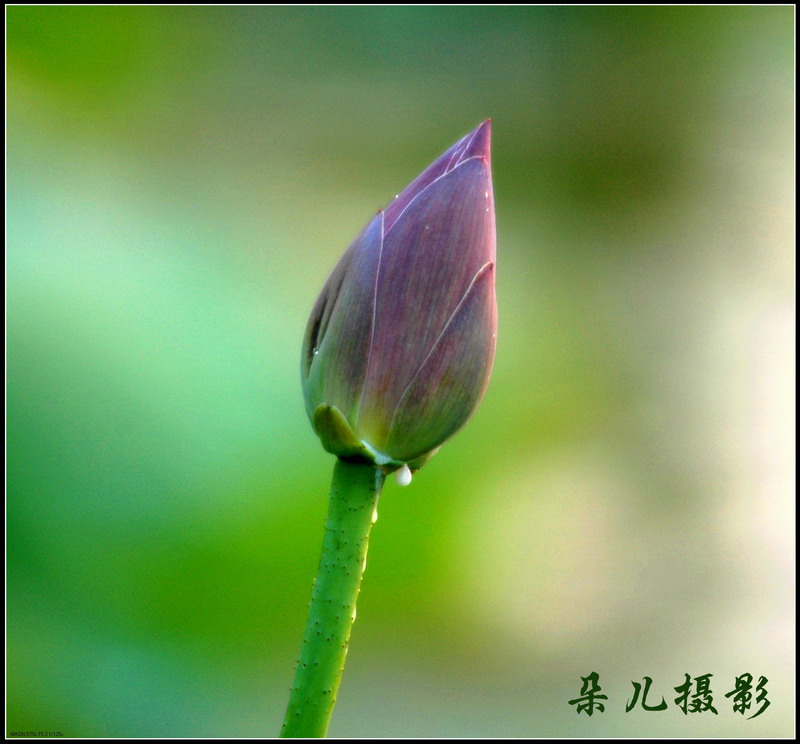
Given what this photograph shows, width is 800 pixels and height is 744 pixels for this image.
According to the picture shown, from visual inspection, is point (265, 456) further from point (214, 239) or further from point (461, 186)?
point (461, 186)

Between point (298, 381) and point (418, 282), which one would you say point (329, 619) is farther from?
point (298, 381)

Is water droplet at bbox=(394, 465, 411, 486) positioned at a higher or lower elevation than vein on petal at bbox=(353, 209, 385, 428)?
lower

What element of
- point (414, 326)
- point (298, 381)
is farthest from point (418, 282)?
point (298, 381)

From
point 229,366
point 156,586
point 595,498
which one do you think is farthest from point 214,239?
point 595,498

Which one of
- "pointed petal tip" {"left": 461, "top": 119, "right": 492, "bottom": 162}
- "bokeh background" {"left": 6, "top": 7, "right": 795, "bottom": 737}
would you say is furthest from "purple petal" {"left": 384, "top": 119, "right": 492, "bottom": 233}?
"bokeh background" {"left": 6, "top": 7, "right": 795, "bottom": 737}

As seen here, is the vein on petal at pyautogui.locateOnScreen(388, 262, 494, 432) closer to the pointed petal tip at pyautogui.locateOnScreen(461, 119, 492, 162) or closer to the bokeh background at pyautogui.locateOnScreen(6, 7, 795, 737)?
the pointed petal tip at pyautogui.locateOnScreen(461, 119, 492, 162)
